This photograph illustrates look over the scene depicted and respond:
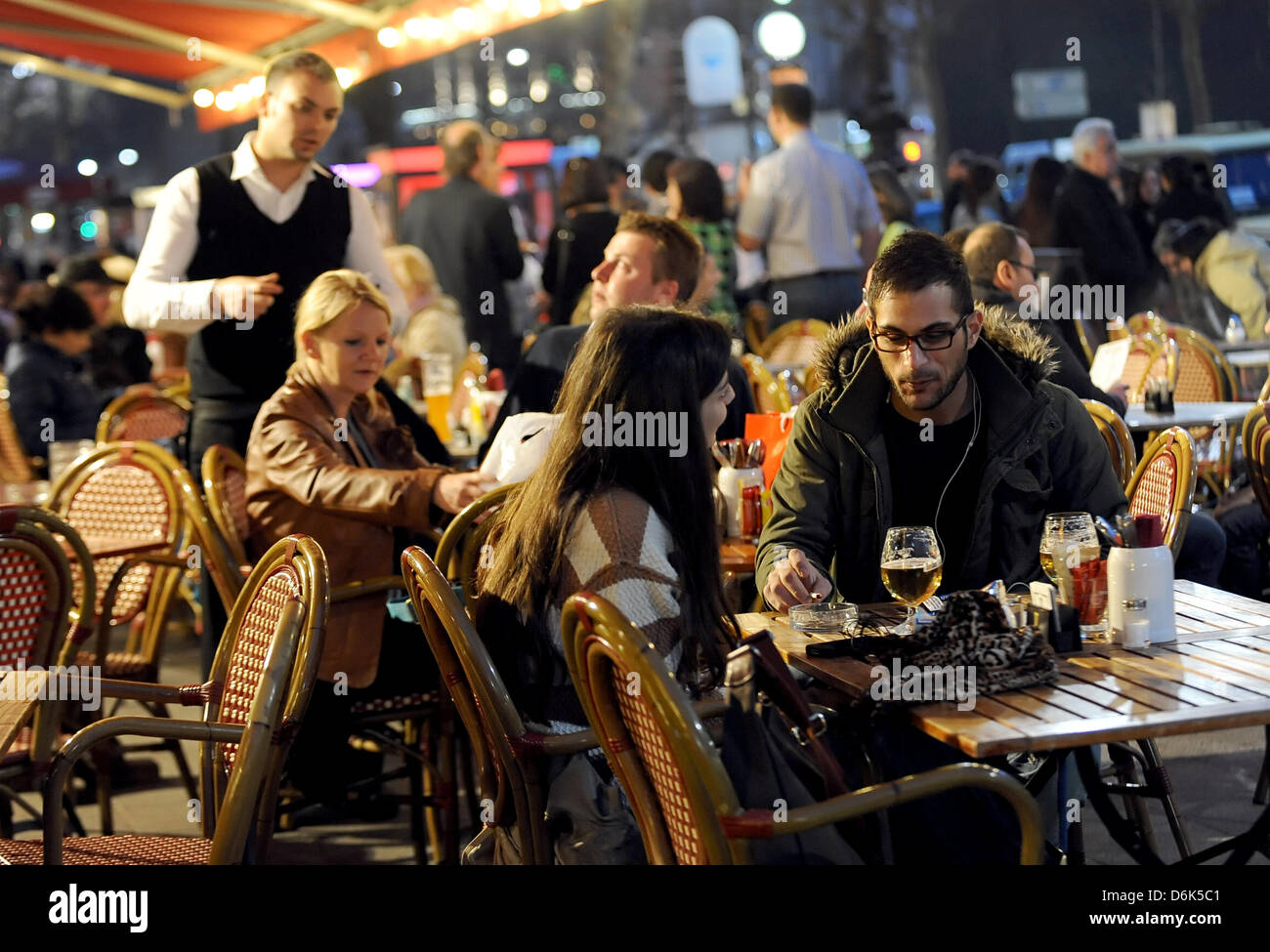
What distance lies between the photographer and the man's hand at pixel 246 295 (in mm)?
4121

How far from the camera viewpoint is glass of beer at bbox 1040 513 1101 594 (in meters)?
2.47

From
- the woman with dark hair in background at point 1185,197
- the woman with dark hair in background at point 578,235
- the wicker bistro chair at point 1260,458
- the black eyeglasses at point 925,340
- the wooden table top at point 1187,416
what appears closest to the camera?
the black eyeglasses at point 925,340

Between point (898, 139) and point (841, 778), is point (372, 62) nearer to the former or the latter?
point (898, 139)

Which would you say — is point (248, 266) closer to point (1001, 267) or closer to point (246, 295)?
point (246, 295)

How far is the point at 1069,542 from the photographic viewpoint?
2488 mm

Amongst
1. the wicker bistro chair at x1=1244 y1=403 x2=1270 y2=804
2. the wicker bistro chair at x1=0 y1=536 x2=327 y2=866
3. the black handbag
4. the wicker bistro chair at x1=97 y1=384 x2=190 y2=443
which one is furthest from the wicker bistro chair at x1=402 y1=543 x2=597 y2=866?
the wicker bistro chair at x1=97 y1=384 x2=190 y2=443

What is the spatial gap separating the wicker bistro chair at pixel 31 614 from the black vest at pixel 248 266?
1492 mm

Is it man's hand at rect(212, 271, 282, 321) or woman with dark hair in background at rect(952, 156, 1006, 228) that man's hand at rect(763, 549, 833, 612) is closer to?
man's hand at rect(212, 271, 282, 321)

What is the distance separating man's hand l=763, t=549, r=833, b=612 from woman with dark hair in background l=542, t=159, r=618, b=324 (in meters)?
4.14

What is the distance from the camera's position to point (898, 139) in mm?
10758

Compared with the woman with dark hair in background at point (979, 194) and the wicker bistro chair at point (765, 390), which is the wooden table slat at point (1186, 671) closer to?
the wicker bistro chair at point (765, 390)

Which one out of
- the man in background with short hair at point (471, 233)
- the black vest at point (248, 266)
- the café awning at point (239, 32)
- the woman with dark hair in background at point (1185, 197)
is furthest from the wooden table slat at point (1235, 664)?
the café awning at point (239, 32)
